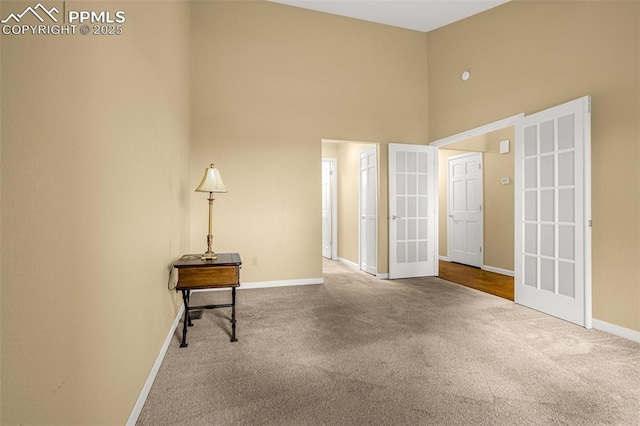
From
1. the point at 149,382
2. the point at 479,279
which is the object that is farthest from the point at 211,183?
the point at 479,279

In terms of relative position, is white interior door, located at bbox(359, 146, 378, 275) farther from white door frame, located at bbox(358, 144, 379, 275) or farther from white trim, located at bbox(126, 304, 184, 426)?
white trim, located at bbox(126, 304, 184, 426)

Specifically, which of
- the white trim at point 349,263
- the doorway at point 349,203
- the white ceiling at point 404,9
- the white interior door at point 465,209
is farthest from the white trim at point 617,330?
the white ceiling at point 404,9

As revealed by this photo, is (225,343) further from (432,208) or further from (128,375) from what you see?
(432,208)

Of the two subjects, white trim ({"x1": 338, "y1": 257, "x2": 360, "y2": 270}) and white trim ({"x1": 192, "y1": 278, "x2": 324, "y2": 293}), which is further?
white trim ({"x1": 338, "y1": 257, "x2": 360, "y2": 270})

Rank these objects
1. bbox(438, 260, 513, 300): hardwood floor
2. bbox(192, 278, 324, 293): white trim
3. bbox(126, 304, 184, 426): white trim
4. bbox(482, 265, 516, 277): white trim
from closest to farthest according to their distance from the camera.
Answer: bbox(126, 304, 184, 426): white trim, bbox(438, 260, 513, 300): hardwood floor, bbox(192, 278, 324, 293): white trim, bbox(482, 265, 516, 277): white trim

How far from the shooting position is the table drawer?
8.67 ft

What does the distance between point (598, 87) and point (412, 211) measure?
2.69 metres

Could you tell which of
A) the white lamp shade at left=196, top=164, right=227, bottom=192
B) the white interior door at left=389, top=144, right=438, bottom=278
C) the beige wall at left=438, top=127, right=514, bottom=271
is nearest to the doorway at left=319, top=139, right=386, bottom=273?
the white interior door at left=389, top=144, right=438, bottom=278

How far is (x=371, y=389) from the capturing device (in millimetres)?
1962

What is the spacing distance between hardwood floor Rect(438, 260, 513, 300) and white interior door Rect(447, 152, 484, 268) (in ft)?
1.06

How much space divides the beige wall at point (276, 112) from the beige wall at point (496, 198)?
2.05 meters

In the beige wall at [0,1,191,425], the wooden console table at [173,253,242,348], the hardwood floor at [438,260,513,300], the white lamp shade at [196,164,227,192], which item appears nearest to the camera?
the beige wall at [0,1,191,425]

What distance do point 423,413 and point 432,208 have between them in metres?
3.92

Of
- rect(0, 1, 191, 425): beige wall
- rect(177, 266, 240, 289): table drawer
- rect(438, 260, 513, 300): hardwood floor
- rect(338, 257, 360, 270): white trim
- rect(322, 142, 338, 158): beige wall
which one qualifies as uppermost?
rect(322, 142, 338, 158): beige wall
